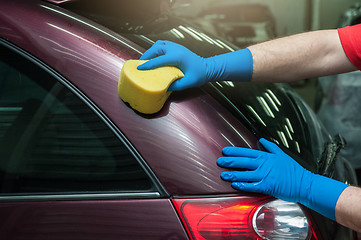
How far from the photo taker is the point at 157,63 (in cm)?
125

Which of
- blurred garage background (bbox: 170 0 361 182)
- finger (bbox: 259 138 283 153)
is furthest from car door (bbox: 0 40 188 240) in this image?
blurred garage background (bbox: 170 0 361 182)

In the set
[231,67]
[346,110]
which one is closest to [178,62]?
[231,67]

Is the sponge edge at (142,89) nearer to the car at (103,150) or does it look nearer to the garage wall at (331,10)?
the car at (103,150)

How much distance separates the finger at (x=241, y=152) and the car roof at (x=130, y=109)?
0.07 feet

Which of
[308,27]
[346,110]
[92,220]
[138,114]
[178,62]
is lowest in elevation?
[308,27]

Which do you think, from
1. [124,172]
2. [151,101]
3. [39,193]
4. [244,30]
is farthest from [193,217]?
[244,30]

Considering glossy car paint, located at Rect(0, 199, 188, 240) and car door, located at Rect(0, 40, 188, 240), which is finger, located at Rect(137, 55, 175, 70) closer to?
car door, located at Rect(0, 40, 188, 240)

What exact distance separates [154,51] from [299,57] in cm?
65

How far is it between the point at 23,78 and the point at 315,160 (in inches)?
41.8

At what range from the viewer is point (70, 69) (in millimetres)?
1169

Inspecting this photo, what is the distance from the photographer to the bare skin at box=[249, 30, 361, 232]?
157cm

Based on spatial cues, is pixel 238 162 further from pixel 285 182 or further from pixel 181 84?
pixel 181 84

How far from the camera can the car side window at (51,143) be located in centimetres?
116

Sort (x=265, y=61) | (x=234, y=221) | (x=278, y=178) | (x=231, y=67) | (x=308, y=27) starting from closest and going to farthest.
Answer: (x=234, y=221) → (x=278, y=178) → (x=231, y=67) → (x=265, y=61) → (x=308, y=27)
